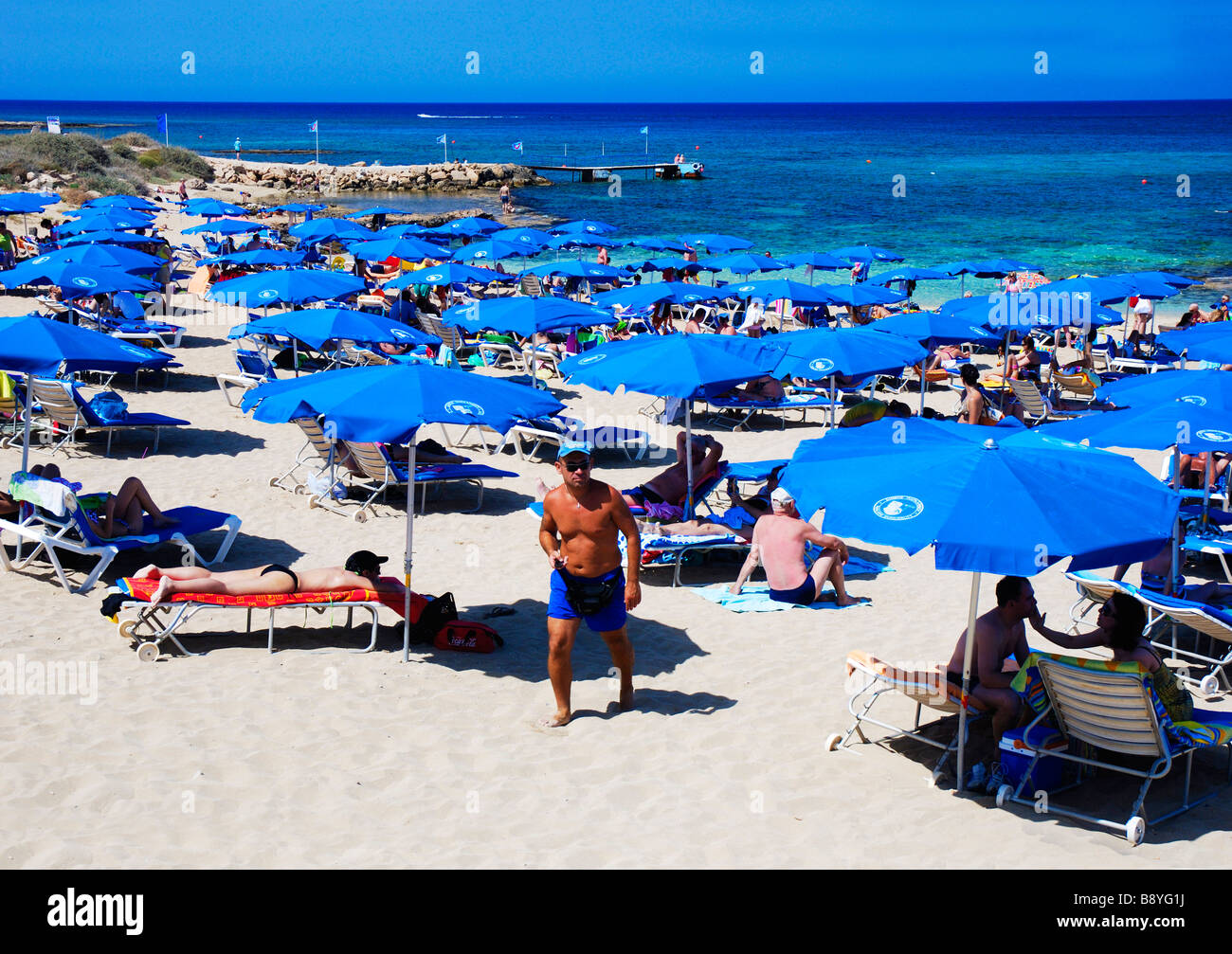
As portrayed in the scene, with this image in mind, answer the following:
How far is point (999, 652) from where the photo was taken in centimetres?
510

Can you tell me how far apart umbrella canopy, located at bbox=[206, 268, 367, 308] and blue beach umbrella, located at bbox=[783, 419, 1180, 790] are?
8.36m

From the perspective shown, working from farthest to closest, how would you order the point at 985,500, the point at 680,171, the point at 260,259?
the point at 680,171
the point at 260,259
the point at 985,500

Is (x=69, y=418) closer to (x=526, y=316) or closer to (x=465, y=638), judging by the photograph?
(x=526, y=316)

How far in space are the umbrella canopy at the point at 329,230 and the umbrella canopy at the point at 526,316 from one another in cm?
1125

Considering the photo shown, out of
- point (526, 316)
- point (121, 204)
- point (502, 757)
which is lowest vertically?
point (502, 757)

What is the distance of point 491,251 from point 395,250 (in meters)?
2.75

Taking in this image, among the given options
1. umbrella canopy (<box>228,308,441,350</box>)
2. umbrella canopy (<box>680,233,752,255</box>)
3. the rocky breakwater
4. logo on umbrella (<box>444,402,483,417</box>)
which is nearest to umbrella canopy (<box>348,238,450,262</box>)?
umbrella canopy (<box>680,233,752,255</box>)

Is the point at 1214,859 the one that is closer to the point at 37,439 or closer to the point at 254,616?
the point at 254,616

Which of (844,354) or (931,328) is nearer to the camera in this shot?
(844,354)

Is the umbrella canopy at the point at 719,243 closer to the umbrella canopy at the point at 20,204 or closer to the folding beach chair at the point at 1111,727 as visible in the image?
the umbrella canopy at the point at 20,204

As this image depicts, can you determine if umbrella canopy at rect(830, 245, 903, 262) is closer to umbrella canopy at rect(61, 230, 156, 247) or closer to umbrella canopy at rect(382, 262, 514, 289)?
umbrella canopy at rect(382, 262, 514, 289)

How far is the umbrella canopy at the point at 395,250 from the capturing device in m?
19.2

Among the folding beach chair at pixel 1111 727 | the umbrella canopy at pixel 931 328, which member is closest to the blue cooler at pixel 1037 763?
the folding beach chair at pixel 1111 727

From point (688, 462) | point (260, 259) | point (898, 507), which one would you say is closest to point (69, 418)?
point (688, 462)
